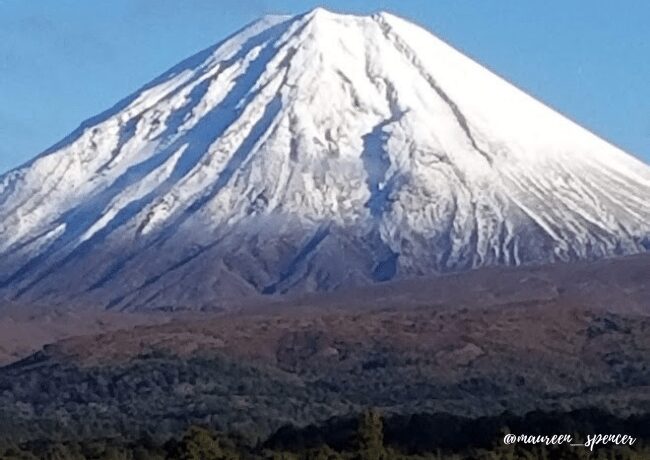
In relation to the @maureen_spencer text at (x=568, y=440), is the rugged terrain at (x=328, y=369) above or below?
above

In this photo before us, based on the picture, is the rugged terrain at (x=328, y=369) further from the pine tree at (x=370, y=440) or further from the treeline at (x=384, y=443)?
the pine tree at (x=370, y=440)

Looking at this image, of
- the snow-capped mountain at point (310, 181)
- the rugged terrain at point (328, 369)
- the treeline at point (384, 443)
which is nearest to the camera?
the treeline at point (384, 443)

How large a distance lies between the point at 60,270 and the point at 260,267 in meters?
16.2

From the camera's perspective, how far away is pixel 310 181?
170250 millimetres

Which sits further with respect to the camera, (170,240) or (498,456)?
(170,240)

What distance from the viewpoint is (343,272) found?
6117 inches

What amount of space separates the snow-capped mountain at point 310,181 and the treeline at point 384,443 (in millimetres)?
96211

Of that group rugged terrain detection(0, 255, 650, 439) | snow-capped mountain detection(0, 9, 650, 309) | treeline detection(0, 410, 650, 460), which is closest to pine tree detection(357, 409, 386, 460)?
treeline detection(0, 410, 650, 460)

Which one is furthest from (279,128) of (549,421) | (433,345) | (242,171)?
(549,421)

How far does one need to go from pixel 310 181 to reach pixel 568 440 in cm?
12882

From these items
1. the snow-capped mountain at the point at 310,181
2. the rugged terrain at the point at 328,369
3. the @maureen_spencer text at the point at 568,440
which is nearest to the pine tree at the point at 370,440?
the @maureen_spencer text at the point at 568,440

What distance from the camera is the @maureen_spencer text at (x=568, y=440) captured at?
42.0 m

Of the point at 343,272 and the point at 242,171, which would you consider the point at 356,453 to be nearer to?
the point at 343,272

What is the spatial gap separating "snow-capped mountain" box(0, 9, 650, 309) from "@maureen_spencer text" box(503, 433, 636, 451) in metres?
103
